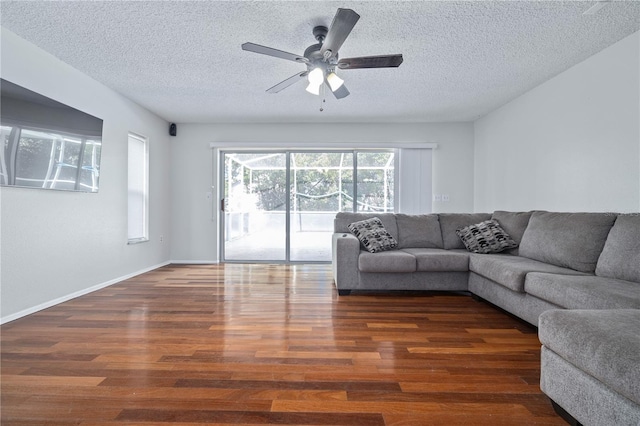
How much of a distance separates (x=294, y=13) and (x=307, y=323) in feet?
7.86

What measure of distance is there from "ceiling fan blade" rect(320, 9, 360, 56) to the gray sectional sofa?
1853mm

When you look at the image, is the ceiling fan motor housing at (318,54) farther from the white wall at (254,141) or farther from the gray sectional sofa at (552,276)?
the white wall at (254,141)

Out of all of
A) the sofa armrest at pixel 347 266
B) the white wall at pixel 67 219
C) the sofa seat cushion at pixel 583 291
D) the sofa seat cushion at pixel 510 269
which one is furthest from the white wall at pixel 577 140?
the white wall at pixel 67 219

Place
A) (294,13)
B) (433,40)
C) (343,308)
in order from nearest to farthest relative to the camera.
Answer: (294,13) < (433,40) < (343,308)

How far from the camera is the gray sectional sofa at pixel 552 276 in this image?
112 centimetres

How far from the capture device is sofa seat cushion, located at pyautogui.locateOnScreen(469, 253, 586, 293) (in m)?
2.33

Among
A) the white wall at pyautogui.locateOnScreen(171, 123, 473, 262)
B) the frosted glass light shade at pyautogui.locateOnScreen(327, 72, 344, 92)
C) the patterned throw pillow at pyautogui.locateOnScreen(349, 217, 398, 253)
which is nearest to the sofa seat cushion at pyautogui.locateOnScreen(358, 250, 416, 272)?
the patterned throw pillow at pyautogui.locateOnScreen(349, 217, 398, 253)

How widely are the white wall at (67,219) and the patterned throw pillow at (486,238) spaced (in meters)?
4.27

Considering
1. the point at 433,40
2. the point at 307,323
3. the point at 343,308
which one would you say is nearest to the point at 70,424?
the point at 307,323

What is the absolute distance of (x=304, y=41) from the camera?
8.48 ft

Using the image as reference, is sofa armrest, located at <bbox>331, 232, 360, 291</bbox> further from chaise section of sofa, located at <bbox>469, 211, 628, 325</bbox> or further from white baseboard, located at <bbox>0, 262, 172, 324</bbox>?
white baseboard, located at <bbox>0, 262, 172, 324</bbox>

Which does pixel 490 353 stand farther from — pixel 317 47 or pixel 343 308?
pixel 317 47

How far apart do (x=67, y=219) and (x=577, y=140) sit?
5.25 meters

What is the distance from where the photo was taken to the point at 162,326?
233cm
